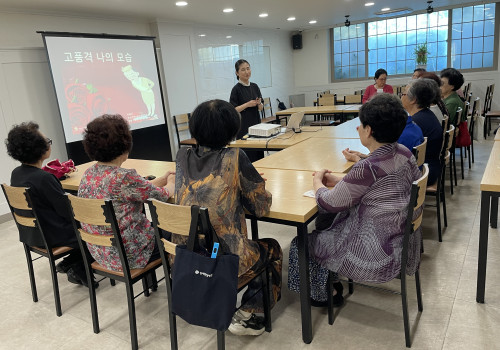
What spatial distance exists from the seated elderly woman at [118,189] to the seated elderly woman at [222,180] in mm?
268

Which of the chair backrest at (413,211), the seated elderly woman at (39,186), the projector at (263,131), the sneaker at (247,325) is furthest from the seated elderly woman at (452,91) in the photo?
the seated elderly woman at (39,186)

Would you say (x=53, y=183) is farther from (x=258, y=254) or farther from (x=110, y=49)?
(x=110, y=49)

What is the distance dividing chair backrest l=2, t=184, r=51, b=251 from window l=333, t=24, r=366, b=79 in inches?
353

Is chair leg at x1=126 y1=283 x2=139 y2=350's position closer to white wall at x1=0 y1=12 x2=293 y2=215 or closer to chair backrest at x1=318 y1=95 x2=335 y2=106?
white wall at x1=0 y1=12 x2=293 y2=215

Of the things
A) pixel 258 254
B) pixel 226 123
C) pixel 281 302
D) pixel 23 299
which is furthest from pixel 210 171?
pixel 23 299

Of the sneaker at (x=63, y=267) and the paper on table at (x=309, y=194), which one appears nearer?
the paper on table at (x=309, y=194)

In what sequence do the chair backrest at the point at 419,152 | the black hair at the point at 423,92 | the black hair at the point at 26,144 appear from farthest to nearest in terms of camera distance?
1. the black hair at the point at 423,92
2. the chair backrest at the point at 419,152
3. the black hair at the point at 26,144

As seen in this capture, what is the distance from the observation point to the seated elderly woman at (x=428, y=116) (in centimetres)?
274

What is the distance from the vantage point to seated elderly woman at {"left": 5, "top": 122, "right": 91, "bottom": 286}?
2131 millimetres

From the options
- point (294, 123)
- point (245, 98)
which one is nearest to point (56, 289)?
point (294, 123)

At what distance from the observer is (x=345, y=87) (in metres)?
9.63

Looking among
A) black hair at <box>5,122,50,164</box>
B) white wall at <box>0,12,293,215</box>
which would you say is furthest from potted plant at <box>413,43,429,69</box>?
black hair at <box>5,122,50,164</box>

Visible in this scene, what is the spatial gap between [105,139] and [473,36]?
900cm

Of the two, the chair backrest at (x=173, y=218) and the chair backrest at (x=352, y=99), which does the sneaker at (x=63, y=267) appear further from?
the chair backrest at (x=352, y=99)
